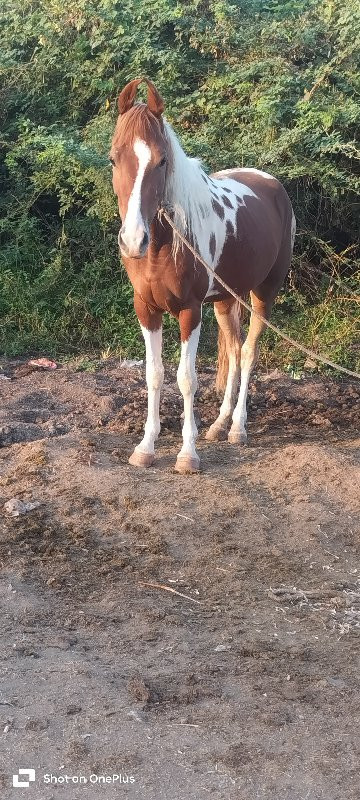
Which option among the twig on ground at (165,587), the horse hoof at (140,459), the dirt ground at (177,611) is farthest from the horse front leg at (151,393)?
the twig on ground at (165,587)

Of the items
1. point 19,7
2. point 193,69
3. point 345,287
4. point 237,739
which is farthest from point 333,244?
point 237,739

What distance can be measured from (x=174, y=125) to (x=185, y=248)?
4.75 metres

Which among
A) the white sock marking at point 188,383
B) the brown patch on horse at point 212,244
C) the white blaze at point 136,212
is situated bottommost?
the white sock marking at point 188,383

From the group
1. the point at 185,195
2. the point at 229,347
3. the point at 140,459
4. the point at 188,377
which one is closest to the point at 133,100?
the point at 185,195

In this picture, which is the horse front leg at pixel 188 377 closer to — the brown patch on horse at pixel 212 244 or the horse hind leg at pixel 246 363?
the brown patch on horse at pixel 212 244

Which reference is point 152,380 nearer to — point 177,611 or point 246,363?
point 246,363

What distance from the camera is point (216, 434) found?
5.84 metres

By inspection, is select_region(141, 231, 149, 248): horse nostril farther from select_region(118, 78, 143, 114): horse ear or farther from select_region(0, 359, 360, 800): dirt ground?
select_region(0, 359, 360, 800): dirt ground

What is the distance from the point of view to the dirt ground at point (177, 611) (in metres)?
2.54

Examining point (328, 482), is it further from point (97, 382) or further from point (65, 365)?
point (65, 365)

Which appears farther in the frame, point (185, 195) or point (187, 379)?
point (187, 379)

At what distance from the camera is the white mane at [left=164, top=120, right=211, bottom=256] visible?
4.51 m

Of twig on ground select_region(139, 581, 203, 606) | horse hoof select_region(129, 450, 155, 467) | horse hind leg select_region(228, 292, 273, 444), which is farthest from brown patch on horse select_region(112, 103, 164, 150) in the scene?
twig on ground select_region(139, 581, 203, 606)

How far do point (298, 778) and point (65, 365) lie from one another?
208 inches
